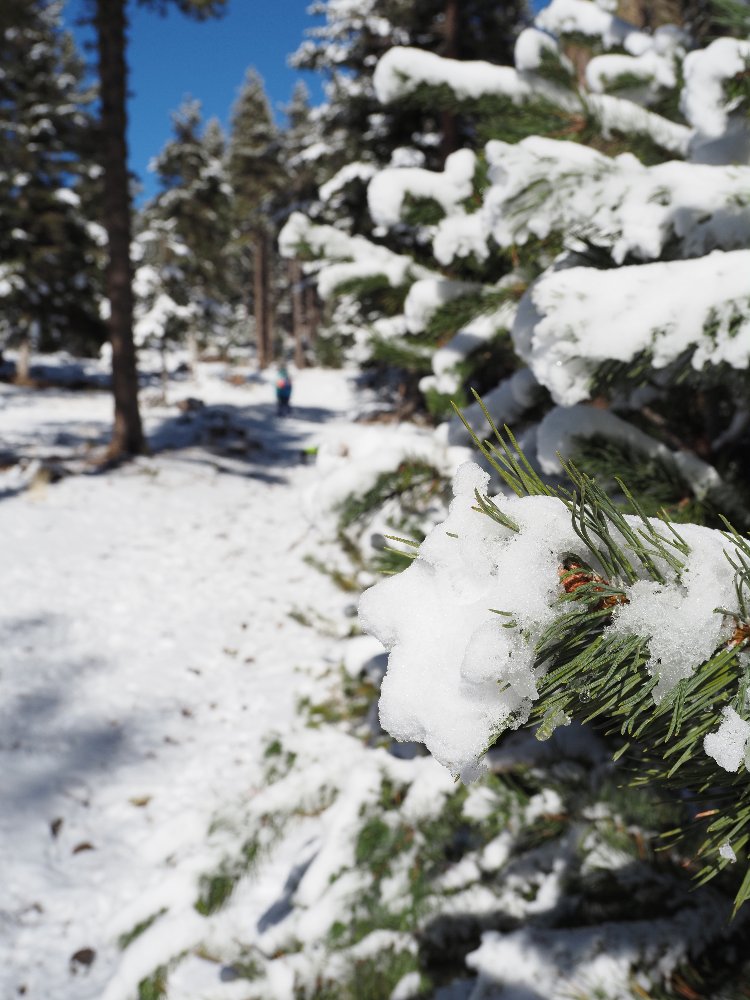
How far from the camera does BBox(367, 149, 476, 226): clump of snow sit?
2062mm

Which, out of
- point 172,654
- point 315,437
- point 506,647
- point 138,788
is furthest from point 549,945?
point 315,437

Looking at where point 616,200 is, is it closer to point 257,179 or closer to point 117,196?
point 117,196

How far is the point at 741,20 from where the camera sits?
1.47 metres

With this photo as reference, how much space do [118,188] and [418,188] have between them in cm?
1010

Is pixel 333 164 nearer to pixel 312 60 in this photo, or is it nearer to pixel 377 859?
pixel 312 60

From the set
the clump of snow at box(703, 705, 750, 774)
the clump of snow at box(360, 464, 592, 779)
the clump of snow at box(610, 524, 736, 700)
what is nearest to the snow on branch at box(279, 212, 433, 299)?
the clump of snow at box(360, 464, 592, 779)

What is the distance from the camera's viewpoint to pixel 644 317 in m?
1.13

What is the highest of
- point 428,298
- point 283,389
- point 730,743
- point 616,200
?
point 616,200

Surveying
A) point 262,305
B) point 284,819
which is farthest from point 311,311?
point 284,819

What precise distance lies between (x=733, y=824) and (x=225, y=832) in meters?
3.47

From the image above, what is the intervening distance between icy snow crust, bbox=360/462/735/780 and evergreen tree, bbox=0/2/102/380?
74.4 ft

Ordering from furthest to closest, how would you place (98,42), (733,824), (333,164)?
(333,164)
(98,42)
(733,824)

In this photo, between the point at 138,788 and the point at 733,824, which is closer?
the point at 733,824

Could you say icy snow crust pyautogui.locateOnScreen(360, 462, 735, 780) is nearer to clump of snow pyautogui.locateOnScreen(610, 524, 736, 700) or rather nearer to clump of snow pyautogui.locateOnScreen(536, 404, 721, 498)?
clump of snow pyautogui.locateOnScreen(610, 524, 736, 700)
